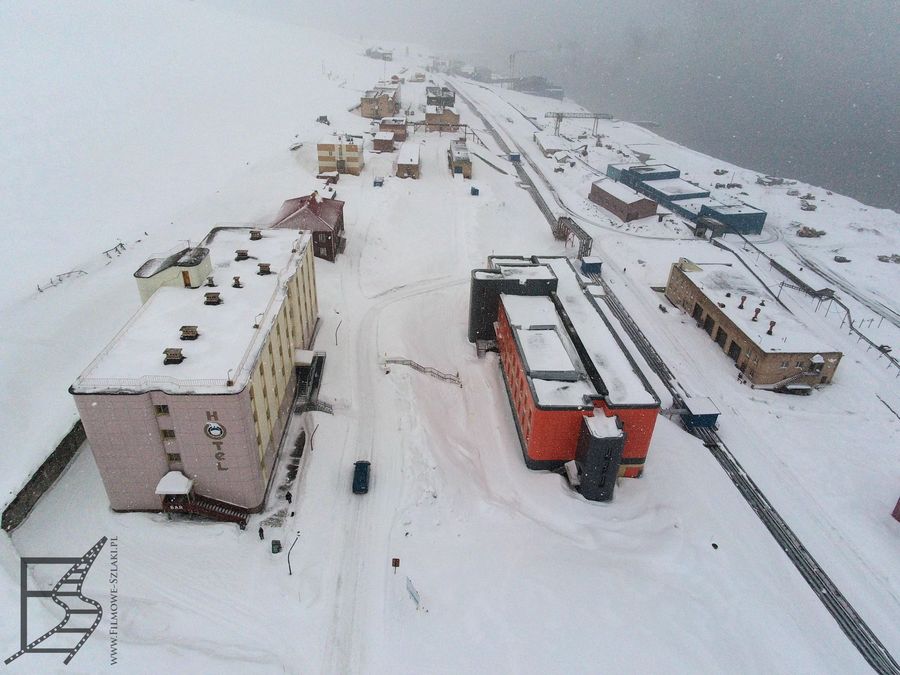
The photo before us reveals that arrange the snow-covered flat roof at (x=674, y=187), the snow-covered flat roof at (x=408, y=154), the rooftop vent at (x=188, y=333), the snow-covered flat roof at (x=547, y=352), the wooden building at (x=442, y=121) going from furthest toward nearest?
the wooden building at (x=442, y=121)
the snow-covered flat roof at (x=674, y=187)
the snow-covered flat roof at (x=408, y=154)
the snow-covered flat roof at (x=547, y=352)
the rooftop vent at (x=188, y=333)

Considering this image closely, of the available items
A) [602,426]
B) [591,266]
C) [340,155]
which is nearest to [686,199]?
[591,266]

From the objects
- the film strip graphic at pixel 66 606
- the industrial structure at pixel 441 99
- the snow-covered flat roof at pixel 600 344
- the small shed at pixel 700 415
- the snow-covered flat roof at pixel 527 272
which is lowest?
the small shed at pixel 700 415

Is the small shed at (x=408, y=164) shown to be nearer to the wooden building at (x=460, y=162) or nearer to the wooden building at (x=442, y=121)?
the wooden building at (x=460, y=162)

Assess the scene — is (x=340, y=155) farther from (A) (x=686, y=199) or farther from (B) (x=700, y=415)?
(B) (x=700, y=415)

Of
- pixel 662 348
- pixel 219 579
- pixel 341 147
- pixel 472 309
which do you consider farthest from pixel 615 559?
pixel 341 147

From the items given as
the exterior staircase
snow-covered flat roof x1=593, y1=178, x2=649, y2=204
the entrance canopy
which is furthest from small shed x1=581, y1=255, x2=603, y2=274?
the entrance canopy

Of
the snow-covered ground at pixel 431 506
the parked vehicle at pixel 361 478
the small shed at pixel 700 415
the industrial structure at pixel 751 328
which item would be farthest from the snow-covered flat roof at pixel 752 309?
the parked vehicle at pixel 361 478

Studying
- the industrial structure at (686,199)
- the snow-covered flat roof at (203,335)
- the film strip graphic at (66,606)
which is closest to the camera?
the film strip graphic at (66,606)
